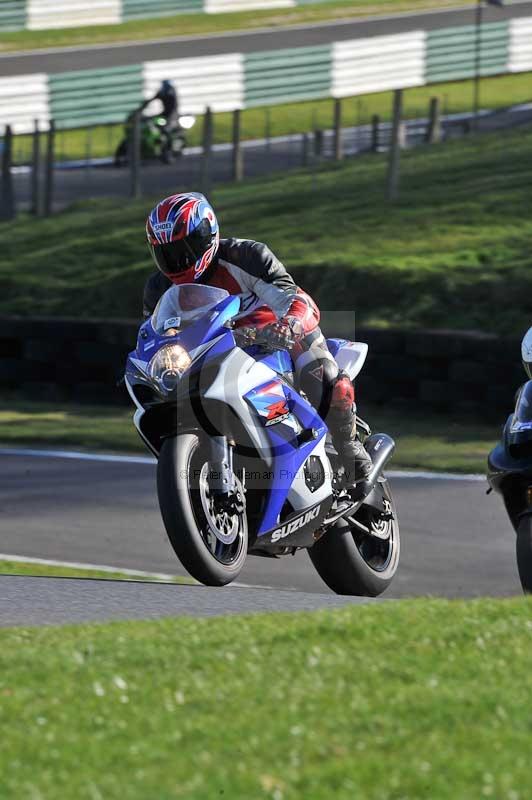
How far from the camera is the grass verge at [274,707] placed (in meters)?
3.76

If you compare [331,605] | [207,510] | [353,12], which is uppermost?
[207,510]

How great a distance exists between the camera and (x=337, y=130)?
77.0 feet

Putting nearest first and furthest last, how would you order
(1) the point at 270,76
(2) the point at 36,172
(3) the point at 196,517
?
(3) the point at 196,517 → (2) the point at 36,172 → (1) the point at 270,76

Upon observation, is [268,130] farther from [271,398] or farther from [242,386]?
[242,386]

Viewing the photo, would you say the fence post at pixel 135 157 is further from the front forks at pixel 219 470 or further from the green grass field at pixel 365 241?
the front forks at pixel 219 470

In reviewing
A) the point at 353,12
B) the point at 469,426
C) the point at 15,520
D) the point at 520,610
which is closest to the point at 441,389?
the point at 469,426

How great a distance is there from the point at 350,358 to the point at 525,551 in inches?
53.2

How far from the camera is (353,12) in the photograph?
36.7 m

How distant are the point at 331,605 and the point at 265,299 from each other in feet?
4.24

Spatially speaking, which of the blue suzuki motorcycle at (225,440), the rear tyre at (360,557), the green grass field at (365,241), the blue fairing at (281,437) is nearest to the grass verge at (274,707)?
the blue suzuki motorcycle at (225,440)

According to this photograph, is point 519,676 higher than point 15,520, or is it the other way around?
point 519,676

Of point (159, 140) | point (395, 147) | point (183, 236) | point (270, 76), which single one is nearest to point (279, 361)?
point (183, 236)

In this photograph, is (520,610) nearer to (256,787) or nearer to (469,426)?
(256,787)

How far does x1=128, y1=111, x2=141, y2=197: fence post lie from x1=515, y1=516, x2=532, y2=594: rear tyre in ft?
53.8
